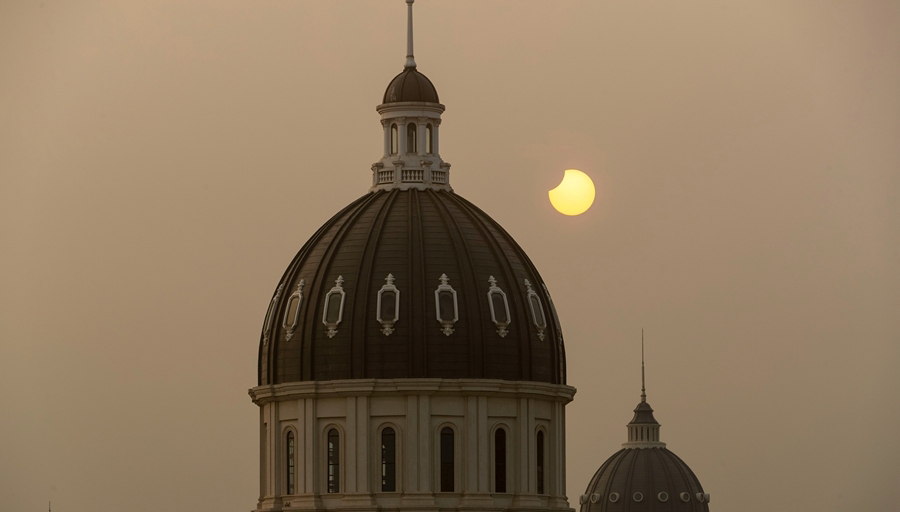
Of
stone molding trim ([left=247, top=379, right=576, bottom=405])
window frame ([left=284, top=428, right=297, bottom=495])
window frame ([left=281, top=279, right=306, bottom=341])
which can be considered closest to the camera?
stone molding trim ([left=247, top=379, right=576, bottom=405])

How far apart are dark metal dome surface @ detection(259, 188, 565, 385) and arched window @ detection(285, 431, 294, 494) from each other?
9.49ft

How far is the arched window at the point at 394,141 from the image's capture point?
13575 cm

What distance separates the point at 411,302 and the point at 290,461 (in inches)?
393

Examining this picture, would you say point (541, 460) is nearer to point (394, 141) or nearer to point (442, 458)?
point (442, 458)

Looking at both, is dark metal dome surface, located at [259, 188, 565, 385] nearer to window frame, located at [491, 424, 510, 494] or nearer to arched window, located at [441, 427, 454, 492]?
window frame, located at [491, 424, 510, 494]

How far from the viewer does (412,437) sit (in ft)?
418

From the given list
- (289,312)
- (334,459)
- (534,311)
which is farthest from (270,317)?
(534,311)

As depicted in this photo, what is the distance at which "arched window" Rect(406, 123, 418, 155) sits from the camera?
135625 mm

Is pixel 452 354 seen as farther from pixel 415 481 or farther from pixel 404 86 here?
pixel 404 86

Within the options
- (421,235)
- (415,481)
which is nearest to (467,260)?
(421,235)

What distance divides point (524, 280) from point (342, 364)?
33.4ft

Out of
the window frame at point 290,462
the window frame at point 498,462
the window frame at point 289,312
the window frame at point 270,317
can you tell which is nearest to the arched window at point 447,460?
the window frame at point 498,462

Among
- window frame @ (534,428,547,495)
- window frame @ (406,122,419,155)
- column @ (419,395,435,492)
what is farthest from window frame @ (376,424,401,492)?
window frame @ (406,122,419,155)

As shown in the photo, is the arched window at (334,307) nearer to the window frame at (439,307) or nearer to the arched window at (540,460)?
the window frame at (439,307)
